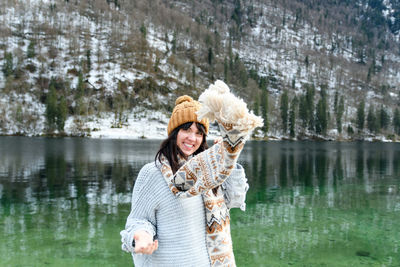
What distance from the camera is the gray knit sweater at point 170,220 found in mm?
2195

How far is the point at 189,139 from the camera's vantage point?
7.93ft

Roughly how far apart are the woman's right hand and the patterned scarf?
0.32m

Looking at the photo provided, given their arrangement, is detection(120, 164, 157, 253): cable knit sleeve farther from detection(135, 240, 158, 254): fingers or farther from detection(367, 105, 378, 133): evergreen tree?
detection(367, 105, 378, 133): evergreen tree

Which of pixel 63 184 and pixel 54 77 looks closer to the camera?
pixel 63 184

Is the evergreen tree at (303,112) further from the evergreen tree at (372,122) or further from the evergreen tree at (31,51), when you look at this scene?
the evergreen tree at (31,51)

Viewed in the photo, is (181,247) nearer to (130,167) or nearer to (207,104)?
(207,104)

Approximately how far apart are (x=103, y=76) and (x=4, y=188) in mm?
100206

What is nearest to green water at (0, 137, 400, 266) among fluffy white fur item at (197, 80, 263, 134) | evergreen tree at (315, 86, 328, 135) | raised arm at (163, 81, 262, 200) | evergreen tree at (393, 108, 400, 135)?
raised arm at (163, 81, 262, 200)

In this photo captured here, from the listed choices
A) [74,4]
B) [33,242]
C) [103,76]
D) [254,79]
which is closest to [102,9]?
[74,4]

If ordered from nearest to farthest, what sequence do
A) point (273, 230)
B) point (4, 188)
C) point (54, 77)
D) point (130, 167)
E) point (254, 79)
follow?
point (273, 230)
point (4, 188)
point (130, 167)
point (54, 77)
point (254, 79)

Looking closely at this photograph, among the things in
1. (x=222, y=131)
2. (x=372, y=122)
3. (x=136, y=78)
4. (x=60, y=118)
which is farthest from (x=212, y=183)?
(x=372, y=122)

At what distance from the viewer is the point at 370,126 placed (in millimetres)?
117812

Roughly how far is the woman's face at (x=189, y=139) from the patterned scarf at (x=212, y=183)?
0.27 ft

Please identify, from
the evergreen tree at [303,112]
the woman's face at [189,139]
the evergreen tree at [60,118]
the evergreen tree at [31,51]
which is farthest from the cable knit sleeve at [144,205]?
the evergreen tree at [31,51]
